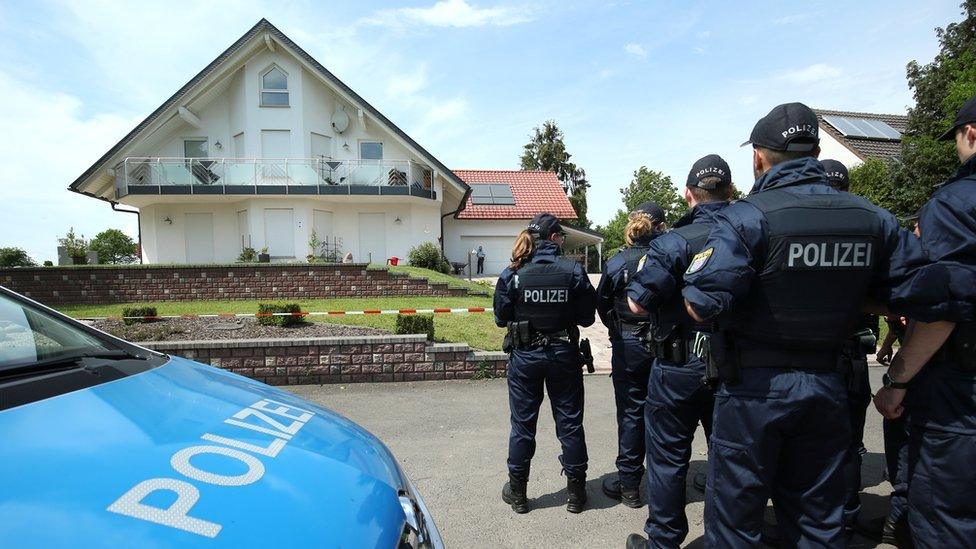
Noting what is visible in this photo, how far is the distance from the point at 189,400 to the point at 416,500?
96 centimetres

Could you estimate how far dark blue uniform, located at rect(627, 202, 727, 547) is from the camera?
2.68 metres

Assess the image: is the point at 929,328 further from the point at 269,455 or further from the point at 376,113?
the point at 376,113

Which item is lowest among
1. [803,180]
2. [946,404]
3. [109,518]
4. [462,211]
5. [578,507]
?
[578,507]

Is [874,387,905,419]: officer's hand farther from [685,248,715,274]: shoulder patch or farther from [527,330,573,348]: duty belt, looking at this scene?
[527,330,573,348]: duty belt

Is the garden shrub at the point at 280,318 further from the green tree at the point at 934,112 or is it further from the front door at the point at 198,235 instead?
the green tree at the point at 934,112

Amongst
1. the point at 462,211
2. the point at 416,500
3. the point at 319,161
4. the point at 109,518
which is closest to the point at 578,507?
the point at 416,500

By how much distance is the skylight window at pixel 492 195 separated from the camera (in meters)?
26.1

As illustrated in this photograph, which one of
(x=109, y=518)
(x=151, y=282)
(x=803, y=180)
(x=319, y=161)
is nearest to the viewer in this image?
(x=109, y=518)

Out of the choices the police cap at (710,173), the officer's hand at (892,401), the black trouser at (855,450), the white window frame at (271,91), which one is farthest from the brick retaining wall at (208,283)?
the officer's hand at (892,401)

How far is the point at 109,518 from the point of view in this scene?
1.12m

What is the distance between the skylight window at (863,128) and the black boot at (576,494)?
27686mm

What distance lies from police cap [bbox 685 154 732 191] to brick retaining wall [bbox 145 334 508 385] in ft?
13.2

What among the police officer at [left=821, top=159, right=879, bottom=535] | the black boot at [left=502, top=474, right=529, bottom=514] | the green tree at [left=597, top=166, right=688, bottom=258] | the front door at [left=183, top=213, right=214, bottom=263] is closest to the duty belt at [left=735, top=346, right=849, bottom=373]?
the police officer at [left=821, top=159, right=879, bottom=535]

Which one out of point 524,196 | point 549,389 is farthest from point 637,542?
point 524,196
